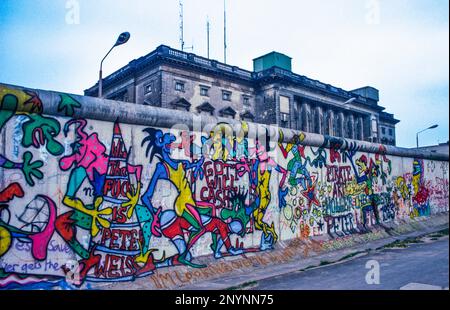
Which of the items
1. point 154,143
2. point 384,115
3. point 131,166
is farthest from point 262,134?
point 384,115

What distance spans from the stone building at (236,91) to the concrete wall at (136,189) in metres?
23.4

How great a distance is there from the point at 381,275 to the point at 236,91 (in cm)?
3634

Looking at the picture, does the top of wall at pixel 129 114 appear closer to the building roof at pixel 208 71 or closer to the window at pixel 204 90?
the building roof at pixel 208 71

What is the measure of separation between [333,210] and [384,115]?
62089 mm

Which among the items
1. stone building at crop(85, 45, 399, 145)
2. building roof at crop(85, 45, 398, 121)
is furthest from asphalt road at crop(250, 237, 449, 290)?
building roof at crop(85, 45, 398, 121)

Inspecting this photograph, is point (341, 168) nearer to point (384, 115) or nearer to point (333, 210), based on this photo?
point (333, 210)

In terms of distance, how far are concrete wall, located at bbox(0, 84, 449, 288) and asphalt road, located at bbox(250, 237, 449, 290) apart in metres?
1.78

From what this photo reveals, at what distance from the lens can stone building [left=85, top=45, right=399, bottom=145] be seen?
121 ft

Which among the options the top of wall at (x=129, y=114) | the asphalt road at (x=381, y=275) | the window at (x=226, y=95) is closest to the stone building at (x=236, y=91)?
the window at (x=226, y=95)

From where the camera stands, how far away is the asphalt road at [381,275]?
716 centimetres

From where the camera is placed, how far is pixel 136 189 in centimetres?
768

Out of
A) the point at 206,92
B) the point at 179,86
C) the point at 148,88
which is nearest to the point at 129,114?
the point at 179,86

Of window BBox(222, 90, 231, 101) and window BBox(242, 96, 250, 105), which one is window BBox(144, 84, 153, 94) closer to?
window BBox(222, 90, 231, 101)
